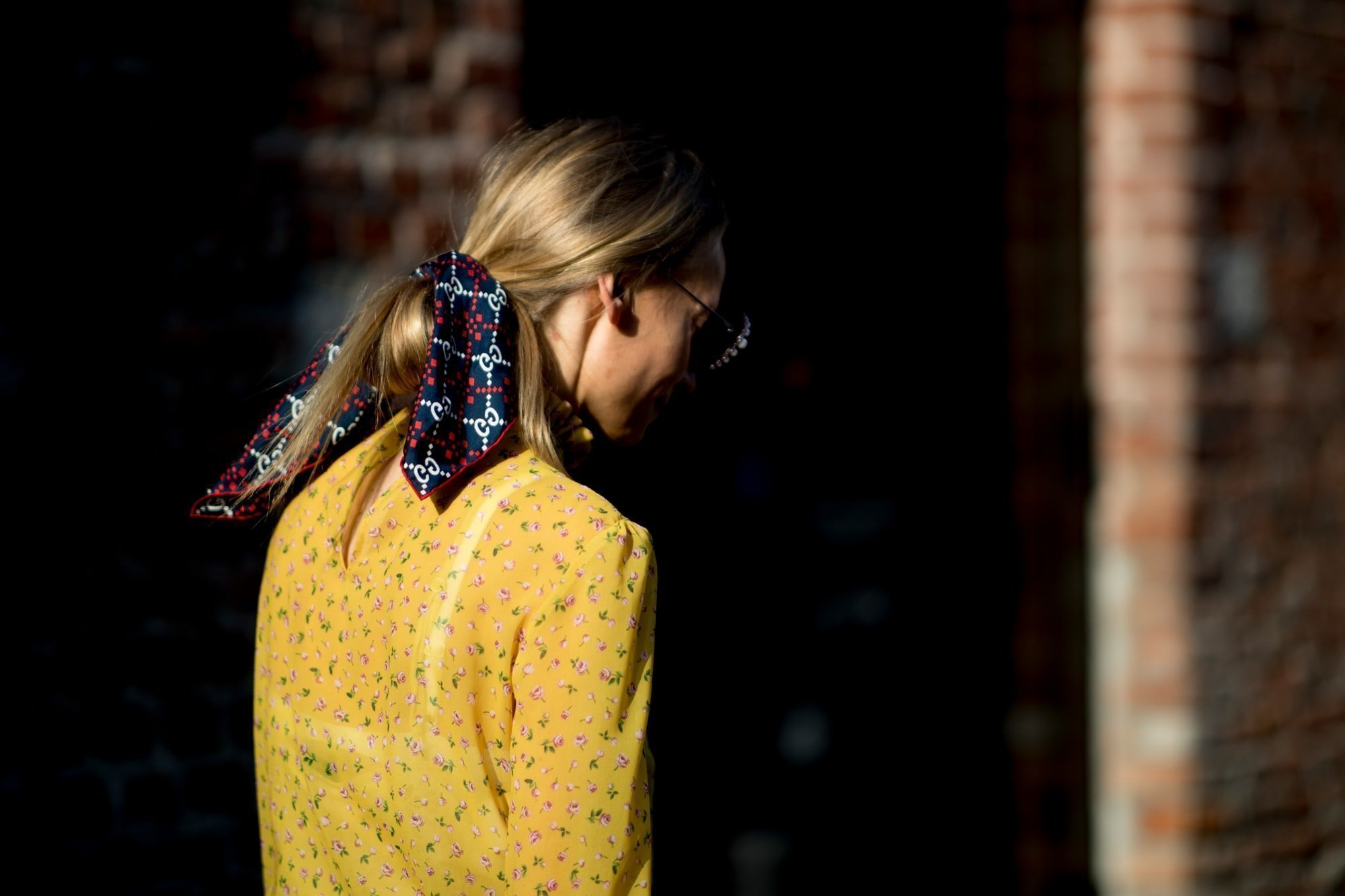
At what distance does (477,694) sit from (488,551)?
15 centimetres

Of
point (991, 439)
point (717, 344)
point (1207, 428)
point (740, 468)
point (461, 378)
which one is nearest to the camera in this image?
point (461, 378)

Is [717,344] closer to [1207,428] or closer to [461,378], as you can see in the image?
[461,378]

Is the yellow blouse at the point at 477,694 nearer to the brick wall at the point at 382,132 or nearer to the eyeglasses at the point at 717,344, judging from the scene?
the eyeglasses at the point at 717,344

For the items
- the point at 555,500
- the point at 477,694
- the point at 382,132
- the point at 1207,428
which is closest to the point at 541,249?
the point at 555,500

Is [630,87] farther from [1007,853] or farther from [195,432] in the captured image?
[1007,853]

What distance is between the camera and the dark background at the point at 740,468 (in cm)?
220

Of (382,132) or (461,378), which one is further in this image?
(382,132)

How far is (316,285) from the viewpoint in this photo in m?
2.33

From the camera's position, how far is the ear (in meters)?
1.44

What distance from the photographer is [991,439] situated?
355 centimetres

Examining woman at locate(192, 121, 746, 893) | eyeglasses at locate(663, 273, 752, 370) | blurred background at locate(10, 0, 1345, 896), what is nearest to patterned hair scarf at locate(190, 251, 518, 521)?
woman at locate(192, 121, 746, 893)

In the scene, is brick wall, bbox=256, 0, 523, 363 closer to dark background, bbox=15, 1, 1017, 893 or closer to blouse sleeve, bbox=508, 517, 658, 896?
dark background, bbox=15, 1, 1017, 893

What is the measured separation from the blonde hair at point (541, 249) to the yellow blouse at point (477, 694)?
122 mm

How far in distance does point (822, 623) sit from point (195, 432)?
1897 mm
